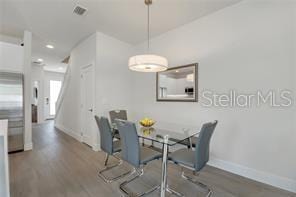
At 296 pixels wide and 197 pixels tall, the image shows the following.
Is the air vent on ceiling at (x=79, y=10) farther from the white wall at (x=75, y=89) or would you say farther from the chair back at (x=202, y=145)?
the chair back at (x=202, y=145)

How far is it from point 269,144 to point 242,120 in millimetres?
471

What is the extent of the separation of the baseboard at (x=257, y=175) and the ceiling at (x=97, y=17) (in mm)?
2750

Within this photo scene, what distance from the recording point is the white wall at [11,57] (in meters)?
3.40

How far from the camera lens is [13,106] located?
3404mm

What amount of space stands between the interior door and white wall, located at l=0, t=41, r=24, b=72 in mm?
1404

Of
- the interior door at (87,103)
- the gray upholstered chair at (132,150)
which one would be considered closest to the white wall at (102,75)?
the interior door at (87,103)

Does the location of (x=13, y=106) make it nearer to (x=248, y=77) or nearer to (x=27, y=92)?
(x=27, y=92)

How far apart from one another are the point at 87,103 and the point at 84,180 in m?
2.18

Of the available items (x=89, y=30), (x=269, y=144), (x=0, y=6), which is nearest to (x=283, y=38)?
(x=269, y=144)

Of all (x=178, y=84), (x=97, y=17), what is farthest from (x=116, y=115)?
(x=97, y=17)

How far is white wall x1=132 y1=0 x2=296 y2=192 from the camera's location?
211cm

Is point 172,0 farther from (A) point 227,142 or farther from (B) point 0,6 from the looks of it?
(B) point 0,6

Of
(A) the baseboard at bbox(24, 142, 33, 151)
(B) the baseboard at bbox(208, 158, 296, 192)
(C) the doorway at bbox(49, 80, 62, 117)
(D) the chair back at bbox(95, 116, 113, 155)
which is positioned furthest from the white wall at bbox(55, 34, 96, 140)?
(C) the doorway at bbox(49, 80, 62, 117)

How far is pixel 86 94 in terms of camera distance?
4086 millimetres
